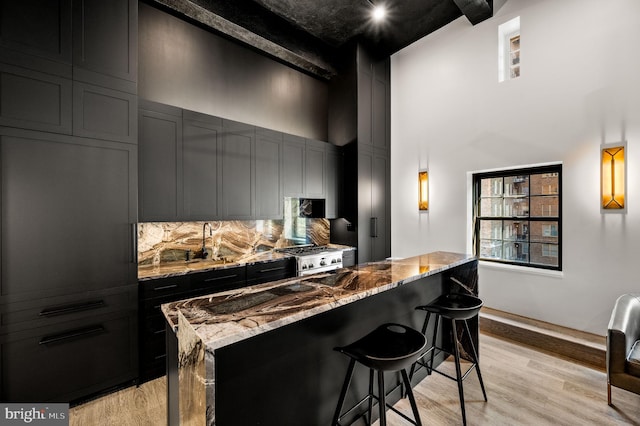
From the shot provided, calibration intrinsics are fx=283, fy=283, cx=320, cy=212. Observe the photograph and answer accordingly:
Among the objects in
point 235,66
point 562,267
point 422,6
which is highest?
point 422,6

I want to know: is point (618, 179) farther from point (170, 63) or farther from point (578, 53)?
point (170, 63)

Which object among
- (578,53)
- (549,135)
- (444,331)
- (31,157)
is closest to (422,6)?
(578,53)

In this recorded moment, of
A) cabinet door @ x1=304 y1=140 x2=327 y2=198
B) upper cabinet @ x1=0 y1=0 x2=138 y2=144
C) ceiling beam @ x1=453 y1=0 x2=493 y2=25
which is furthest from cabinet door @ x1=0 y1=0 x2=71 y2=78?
ceiling beam @ x1=453 y1=0 x2=493 y2=25

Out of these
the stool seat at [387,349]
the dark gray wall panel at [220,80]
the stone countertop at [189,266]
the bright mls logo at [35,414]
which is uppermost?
the dark gray wall panel at [220,80]

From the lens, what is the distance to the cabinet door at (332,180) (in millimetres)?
4449

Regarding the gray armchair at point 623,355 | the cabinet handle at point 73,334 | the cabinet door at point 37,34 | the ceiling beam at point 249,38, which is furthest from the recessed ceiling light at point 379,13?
the cabinet handle at point 73,334

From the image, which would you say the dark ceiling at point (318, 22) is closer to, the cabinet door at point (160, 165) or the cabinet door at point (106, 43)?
the cabinet door at point (106, 43)

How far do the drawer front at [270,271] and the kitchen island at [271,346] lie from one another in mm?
1482

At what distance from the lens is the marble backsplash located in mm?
3051

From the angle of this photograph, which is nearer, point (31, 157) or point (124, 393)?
point (31, 157)

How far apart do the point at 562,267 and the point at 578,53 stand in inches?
91.5

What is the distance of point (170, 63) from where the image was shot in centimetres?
320

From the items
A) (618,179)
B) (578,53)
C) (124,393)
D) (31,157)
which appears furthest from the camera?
(578,53)

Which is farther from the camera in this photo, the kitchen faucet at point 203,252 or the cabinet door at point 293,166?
the cabinet door at point 293,166
